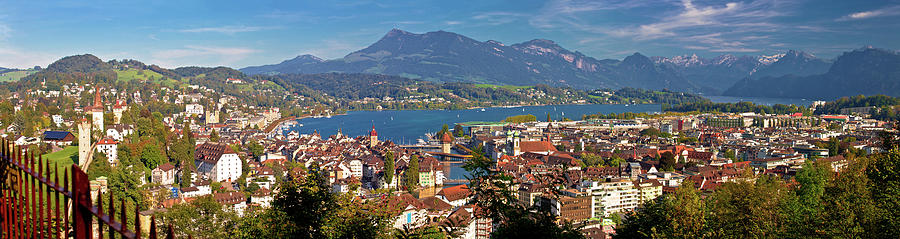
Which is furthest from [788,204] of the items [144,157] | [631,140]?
[631,140]

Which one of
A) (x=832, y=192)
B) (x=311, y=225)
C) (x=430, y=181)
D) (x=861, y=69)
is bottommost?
(x=430, y=181)

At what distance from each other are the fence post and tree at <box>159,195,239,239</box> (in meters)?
9.84

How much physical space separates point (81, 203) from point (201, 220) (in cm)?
1114

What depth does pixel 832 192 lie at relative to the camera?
10883mm

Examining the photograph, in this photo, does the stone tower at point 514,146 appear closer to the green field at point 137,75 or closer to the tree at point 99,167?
the tree at point 99,167

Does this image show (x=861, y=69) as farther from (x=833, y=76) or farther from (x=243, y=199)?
(x=243, y=199)

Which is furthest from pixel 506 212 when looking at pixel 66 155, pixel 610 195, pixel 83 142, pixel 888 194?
pixel 66 155

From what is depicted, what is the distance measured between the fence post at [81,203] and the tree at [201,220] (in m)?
9.84

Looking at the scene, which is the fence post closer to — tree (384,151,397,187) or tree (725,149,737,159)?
tree (384,151,397,187)

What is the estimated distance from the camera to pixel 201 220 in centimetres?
1123

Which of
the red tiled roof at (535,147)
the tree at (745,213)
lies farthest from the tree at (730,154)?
the tree at (745,213)

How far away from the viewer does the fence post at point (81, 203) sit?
0.92 meters

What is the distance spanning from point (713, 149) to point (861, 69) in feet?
372

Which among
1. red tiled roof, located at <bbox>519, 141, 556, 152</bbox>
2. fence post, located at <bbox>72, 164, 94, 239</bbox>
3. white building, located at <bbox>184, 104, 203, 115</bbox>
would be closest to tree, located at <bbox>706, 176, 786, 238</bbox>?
fence post, located at <bbox>72, 164, 94, 239</bbox>
